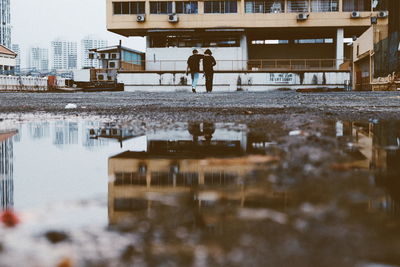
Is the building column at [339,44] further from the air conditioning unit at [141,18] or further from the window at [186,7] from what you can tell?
the air conditioning unit at [141,18]

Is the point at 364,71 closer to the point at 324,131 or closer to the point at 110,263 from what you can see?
the point at 324,131

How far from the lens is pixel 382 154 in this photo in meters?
2.51

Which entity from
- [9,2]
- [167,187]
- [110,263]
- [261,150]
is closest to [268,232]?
[110,263]

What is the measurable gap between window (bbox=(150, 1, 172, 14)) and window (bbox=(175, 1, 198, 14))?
80 cm

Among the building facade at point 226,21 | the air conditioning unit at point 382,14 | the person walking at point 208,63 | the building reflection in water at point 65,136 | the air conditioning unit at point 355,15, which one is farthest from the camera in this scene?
the building facade at point 226,21

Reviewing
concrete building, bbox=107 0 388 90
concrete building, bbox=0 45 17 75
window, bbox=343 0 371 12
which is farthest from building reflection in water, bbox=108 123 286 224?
concrete building, bbox=0 45 17 75

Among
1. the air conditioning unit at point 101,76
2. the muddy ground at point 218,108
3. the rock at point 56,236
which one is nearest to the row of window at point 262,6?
the air conditioning unit at point 101,76

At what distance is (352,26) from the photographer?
5072 centimetres

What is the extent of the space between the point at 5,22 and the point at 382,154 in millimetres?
178420

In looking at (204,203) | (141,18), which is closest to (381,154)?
(204,203)

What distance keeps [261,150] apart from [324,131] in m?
1.15

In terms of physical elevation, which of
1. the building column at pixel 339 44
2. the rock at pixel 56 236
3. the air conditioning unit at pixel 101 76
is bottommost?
the rock at pixel 56 236

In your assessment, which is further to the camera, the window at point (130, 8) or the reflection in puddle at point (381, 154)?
the window at point (130, 8)

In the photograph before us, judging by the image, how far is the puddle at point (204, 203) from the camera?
37.4 inches
